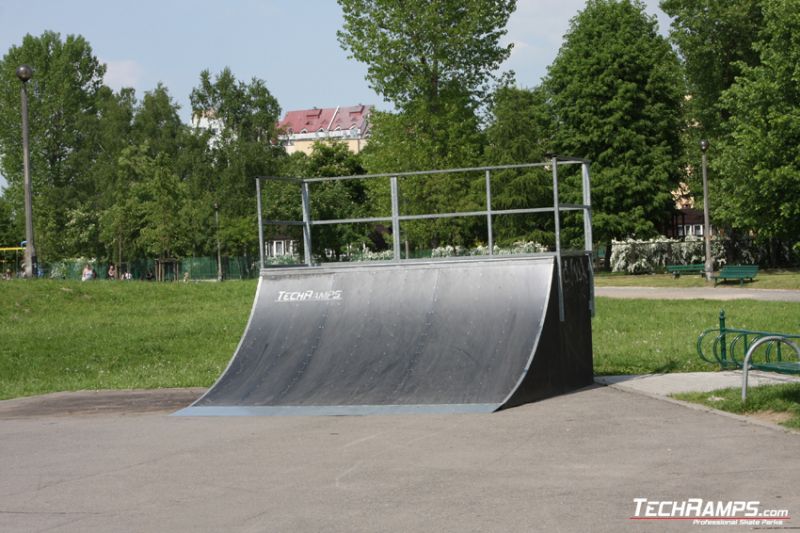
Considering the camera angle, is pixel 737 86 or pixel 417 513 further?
pixel 737 86

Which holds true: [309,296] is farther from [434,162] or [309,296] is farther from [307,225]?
[434,162]

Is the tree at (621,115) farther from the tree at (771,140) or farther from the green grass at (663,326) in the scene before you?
the green grass at (663,326)

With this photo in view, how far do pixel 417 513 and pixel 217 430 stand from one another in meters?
4.24

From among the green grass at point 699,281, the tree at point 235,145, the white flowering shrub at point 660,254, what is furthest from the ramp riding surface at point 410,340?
the tree at point 235,145

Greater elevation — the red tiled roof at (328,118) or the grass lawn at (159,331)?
the red tiled roof at (328,118)

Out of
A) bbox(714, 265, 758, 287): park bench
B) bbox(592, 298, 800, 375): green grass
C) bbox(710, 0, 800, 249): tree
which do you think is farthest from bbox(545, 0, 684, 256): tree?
bbox(592, 298, 800, 375): green grass

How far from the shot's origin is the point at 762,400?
10.1 meters

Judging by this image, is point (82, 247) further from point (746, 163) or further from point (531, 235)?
point (746, 163)

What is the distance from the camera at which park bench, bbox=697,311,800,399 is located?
9.80m

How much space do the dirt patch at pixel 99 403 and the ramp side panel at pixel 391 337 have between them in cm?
94

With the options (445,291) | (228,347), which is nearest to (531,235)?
(228,347)

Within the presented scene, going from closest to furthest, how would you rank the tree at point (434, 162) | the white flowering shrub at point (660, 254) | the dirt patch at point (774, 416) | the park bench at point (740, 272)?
the dirt patch at point (774, 416), the park bench at point (740, 272), the tree at point (434, 162), the white flowering shrub at point (660, 254)

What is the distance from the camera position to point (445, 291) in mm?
12422

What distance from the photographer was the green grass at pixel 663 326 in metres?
14.9
